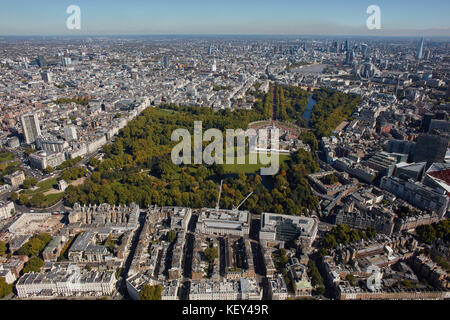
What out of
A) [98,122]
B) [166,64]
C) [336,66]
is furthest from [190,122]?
[336,66]

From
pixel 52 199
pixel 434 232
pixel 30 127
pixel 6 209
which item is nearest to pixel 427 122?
pixel 434 232

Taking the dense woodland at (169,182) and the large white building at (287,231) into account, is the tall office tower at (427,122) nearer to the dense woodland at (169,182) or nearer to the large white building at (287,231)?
the dense woodland at (169,182)

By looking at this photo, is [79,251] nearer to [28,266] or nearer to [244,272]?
[28,266]

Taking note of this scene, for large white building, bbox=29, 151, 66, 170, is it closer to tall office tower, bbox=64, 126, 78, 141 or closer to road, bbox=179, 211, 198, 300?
tall office tower, bbox=64, 126, 78, 141

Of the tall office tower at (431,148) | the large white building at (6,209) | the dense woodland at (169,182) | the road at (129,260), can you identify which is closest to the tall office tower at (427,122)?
the tall office tower at (431,148)

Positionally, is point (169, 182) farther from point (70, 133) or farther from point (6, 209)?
point (70, 133)

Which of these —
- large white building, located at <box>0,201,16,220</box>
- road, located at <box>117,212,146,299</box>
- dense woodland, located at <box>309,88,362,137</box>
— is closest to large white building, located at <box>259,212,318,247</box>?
road, located at <box>117,212,146,299</box>
